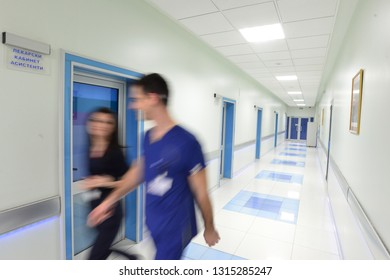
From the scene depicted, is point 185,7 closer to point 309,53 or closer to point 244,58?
point 244,58

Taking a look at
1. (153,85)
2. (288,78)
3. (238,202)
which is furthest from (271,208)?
(288,78)

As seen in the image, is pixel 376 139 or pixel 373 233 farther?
pixel 376 139

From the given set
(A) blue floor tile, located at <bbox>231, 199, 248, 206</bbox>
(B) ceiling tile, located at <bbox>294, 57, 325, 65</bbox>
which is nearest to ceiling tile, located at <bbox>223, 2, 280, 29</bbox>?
(B) ceiling tile, located at <bbox>294, 57, 325, 65</bbox>

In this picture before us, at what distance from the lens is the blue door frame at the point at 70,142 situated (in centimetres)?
203

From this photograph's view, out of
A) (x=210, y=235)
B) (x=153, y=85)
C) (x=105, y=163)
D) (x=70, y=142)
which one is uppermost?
(x=153, y=85)

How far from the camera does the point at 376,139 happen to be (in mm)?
1765

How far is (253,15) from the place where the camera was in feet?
9.95

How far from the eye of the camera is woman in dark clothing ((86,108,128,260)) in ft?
6.13

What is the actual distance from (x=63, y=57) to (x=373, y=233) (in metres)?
2.73

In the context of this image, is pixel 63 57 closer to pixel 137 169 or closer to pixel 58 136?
pixel 58 136

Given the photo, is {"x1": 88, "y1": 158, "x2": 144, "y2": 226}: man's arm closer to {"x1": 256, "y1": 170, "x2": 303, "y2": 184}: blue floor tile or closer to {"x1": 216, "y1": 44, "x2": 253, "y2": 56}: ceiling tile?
{"x1": 216, "y1": 44, "x2": 253, "y2": 56}: ceiling tile

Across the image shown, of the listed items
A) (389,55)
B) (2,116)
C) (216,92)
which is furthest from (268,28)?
(2,116)

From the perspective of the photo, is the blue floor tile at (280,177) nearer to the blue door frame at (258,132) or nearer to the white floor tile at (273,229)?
the blue door frame at (258,132)

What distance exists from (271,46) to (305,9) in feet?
4.71
